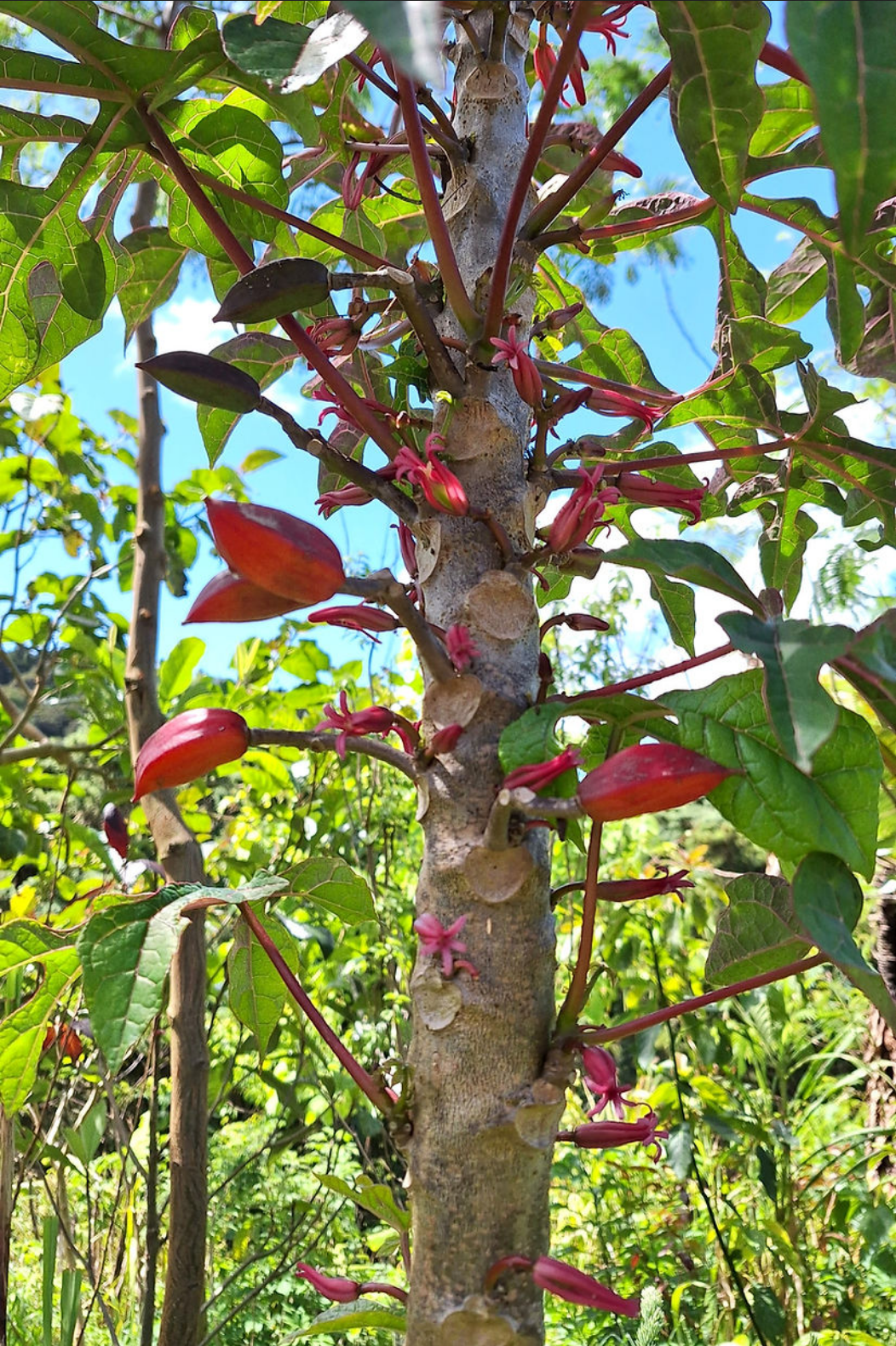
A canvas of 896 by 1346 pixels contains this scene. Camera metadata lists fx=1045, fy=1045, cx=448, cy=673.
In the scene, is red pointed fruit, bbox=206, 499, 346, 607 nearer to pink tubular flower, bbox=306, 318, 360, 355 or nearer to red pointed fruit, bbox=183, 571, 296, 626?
red pointed fruit, bbox=183, 571, 296, 626

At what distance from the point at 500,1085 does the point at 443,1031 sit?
38mm

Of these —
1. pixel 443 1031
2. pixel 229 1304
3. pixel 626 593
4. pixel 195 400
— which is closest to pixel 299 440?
pixel 195 400

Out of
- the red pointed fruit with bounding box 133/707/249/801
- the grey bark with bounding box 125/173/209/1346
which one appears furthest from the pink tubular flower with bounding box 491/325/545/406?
the grey bark with bounding box 125/173/209/1346

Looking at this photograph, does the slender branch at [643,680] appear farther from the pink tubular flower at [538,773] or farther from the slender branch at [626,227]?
the slender branch at [626,227]

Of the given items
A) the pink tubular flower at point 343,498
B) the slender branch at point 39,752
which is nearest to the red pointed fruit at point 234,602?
the pink tubular flower at point 343,498

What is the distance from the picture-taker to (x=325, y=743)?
0.56 meters

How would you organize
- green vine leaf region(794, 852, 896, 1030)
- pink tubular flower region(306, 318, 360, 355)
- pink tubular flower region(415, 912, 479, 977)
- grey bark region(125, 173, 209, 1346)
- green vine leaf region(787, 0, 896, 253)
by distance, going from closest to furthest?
green vine leaf region(787, 0, 896, 253) < green vine leaf region(794, 852, 896, 1030) < pink tubular flower region(415, 912, 479, 977) < pink tubular flower region(306, 318, 360, 355) < grey bark region(125, 173, 209, 1346)

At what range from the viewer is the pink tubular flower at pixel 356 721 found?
1.82 feet

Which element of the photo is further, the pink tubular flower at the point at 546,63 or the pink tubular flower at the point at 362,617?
the pink tubular flower at the point at 546,63

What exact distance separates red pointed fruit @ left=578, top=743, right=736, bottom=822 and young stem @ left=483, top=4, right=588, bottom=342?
25cm

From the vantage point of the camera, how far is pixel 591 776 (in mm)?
482

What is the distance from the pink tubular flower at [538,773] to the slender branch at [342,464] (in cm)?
19

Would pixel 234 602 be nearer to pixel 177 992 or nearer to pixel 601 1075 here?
pixel 601 1075

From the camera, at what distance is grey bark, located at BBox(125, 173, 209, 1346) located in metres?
1.12
